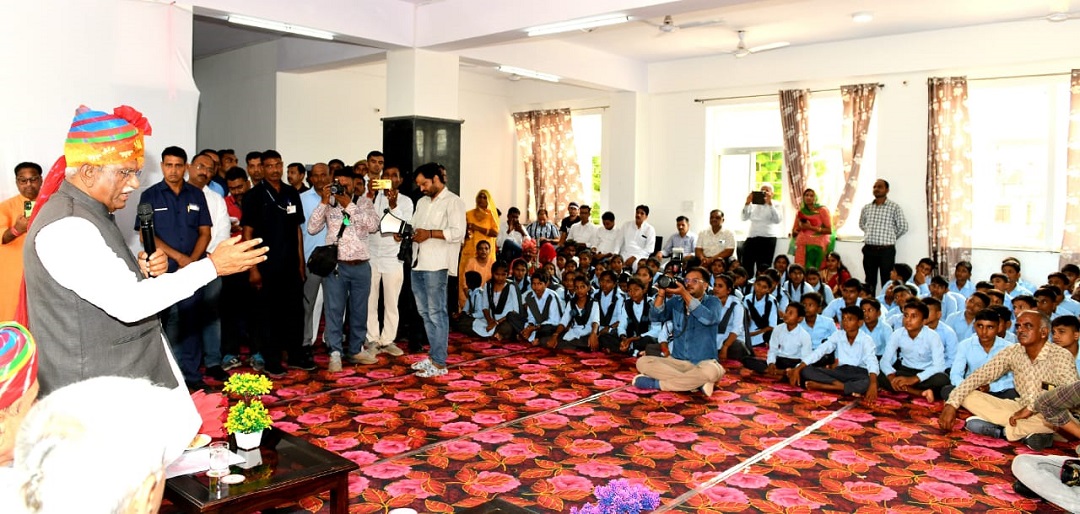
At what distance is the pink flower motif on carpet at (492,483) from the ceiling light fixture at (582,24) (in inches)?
146

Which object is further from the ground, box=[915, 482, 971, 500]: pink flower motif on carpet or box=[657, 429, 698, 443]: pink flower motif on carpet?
box=[657, 429, 698, 443]: pink flower motif on carpet

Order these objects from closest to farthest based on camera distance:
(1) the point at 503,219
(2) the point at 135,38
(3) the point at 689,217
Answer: (2) the point at 135,38 < (3) the point at 689,217 < (1) the point at 503,219

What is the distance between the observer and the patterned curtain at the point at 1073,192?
25.7 ft

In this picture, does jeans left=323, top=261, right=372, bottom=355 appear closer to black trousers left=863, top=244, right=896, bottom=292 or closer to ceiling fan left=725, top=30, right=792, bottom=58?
ceiling fan left=725, top=30, right=792, bottom=58

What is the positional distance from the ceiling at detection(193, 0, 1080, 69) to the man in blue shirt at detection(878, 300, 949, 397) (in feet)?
8.02

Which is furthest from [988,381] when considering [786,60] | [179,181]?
[786,60]

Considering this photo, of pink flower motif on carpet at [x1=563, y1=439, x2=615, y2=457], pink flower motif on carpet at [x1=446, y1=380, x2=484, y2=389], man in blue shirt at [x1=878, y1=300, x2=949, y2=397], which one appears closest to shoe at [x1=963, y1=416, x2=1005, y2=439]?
man in blue shirt at [x1=878, y1=300, x2=949, y2=397]

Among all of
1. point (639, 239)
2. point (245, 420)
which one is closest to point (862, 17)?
point (639, 239)

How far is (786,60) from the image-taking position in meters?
9.41

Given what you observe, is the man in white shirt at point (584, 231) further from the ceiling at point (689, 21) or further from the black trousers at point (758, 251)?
the ceiling at point (689, 21)

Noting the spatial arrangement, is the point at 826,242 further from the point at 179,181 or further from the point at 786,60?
the point at 179,181

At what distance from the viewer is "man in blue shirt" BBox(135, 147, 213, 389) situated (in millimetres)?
4543

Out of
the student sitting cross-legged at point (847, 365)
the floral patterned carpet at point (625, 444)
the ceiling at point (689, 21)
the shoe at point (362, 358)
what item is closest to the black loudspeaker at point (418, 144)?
the ceiling at point (689, 21)

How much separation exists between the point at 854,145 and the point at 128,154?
8507 mm
